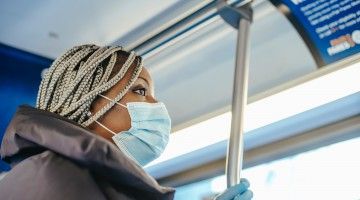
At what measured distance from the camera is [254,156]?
2176mm

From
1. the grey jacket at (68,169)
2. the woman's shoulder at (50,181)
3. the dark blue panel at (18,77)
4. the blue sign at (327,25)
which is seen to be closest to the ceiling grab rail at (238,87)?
the blue sign at (327,25)

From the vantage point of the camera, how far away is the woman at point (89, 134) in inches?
37.1

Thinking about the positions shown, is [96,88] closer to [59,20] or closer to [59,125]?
[59,125]

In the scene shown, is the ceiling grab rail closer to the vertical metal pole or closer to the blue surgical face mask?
the vertical metal pole

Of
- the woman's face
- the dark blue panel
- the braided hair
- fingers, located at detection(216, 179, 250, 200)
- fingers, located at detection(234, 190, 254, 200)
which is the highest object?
the braided hair

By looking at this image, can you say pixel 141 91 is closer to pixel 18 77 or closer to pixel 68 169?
pixel 68 169

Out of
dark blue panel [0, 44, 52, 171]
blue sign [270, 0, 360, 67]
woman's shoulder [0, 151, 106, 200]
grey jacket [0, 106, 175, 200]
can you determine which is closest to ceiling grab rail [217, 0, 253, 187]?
blue sign [270, 0, 360, 67]

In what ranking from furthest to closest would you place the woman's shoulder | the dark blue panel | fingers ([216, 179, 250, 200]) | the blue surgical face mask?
the dark blue panel, the blue surgical face mask, fingers ([216, 179, 250, 200]), the woman's shoulder

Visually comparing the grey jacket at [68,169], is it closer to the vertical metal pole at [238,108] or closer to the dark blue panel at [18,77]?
the vertical metal pole at [238,108]

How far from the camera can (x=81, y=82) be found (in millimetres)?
1245

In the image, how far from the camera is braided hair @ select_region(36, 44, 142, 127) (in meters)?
1.22

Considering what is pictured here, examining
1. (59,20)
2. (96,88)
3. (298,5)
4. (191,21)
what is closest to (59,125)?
(96,88)

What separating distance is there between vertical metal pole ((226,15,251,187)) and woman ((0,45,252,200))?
63 millimetres

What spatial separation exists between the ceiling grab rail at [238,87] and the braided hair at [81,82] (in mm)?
311
